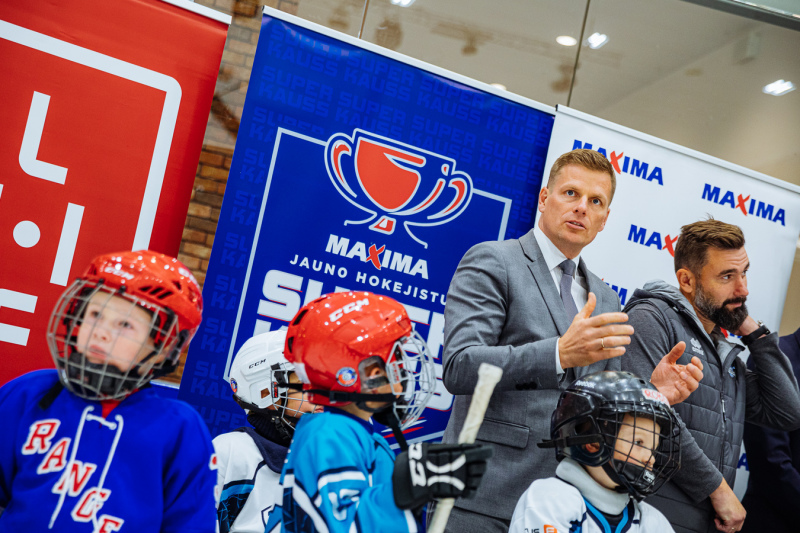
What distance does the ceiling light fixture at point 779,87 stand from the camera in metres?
4.91

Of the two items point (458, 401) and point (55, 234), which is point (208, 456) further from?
point (55, 234)

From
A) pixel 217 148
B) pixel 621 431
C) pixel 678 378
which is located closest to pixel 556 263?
pixel 678 378

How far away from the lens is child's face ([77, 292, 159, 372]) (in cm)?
161

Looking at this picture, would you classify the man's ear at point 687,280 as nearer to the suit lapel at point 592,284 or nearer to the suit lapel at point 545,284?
the suit lapel at point 592,284

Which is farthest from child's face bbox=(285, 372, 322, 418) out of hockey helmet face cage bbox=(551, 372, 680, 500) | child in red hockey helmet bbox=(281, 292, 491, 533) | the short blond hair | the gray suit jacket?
the short blond hair

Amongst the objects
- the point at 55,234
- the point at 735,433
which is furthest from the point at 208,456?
the point at 735,433

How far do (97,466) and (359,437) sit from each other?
635 mm

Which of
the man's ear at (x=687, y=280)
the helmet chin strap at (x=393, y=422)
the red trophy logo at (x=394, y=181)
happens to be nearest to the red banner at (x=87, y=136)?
the red trophy logo at (x=394, y=181)

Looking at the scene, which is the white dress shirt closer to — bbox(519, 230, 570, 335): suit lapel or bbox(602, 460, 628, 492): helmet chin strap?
bbox(519, 230, 570, 335): suit lapel

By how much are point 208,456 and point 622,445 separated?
121 centimetres

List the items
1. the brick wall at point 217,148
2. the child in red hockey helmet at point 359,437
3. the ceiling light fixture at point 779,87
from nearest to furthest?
1. the child in red hockey helmet at point 359,437
2. the brick wall at point 217,148
3. the ceiling light fixture at point 779,87

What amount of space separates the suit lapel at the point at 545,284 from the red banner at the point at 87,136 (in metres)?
1.65

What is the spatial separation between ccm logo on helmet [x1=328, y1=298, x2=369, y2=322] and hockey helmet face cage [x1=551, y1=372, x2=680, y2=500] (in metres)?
0.82

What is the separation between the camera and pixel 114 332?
162 cm
